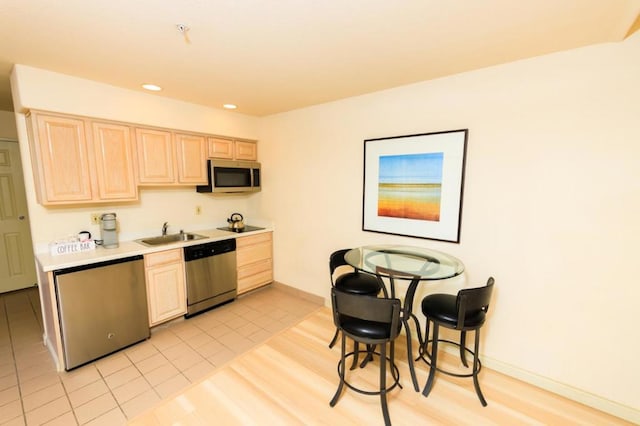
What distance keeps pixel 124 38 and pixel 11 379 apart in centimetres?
279

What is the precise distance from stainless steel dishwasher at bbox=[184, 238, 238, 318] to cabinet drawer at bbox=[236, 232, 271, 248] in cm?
10

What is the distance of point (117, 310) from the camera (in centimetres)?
250

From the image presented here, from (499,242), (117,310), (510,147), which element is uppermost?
(510,147)

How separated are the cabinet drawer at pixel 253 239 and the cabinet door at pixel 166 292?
78 cm

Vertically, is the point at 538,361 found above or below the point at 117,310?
below

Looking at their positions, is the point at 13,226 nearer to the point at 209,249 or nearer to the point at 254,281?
the point at 209,249

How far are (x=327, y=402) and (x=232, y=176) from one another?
2840 mm

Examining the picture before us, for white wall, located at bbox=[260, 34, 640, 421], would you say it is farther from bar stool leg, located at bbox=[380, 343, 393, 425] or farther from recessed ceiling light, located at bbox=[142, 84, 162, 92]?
recessed ceiling light, located at bbox=[142, 84, 162, 92]

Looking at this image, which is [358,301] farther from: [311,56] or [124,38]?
[124,38]

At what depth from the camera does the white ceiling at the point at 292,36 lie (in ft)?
4.78

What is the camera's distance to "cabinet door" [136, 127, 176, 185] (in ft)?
9.61

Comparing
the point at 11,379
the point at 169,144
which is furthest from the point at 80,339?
the point at 169,144

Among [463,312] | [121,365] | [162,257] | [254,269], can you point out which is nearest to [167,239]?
[162,257]

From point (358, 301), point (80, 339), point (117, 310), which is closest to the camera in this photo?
point (358, 301)
